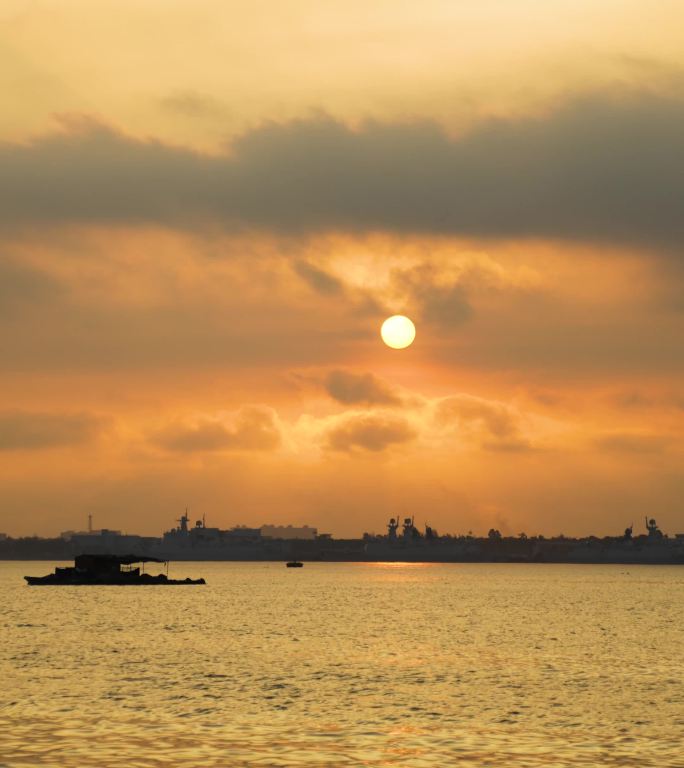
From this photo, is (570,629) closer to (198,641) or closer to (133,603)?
(198,641)

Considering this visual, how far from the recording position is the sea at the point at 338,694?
4828cm

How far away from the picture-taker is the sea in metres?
48.3

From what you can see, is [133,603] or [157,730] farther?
[133,603]

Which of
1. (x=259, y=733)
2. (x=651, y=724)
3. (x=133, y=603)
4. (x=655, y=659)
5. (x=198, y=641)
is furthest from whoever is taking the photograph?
(x=133, y=603)

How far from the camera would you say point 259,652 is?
95.8 m

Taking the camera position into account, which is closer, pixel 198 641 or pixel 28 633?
pixel 198 641

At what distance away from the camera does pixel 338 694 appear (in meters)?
67.4

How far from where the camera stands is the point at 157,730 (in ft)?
175

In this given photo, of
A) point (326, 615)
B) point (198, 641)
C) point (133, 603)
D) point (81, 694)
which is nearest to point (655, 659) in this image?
point (198, 641)

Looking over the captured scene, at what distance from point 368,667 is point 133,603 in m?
105

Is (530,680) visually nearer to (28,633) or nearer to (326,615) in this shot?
(28,633)

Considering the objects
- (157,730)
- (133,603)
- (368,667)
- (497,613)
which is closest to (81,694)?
(157,730)

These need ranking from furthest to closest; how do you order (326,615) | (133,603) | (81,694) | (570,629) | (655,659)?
(133,603) < (326,615) < (570,629) < (655,659) < (81,694)

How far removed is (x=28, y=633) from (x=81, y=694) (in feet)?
167
